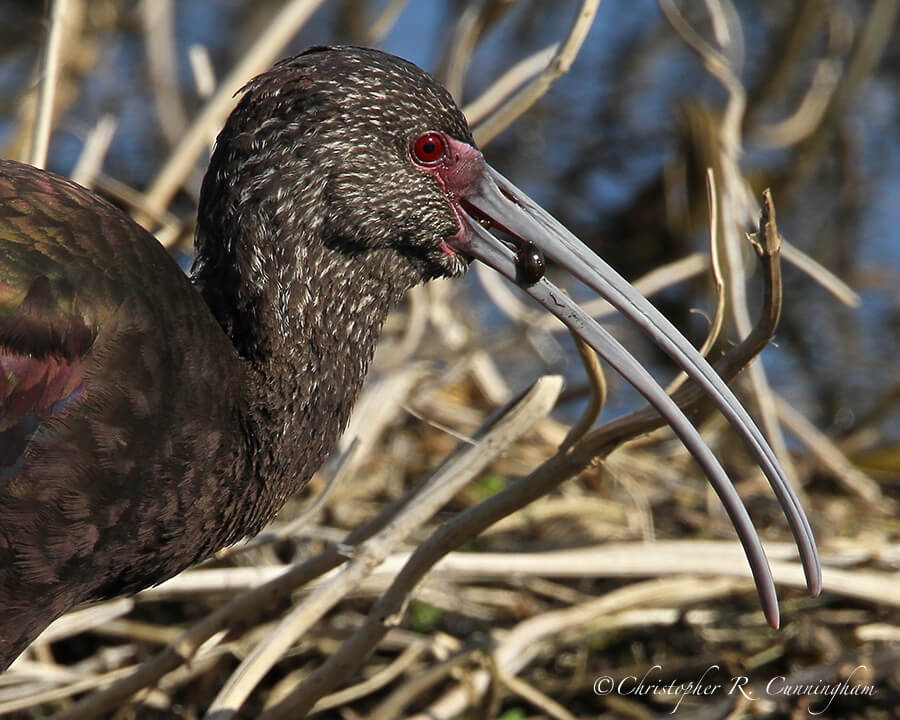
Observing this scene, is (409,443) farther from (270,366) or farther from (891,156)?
(891,156)

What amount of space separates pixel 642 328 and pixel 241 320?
69 centimetres

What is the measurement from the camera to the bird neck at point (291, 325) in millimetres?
2248

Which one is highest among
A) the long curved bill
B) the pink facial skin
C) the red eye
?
the red eye

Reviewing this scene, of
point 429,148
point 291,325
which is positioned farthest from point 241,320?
point 429,148

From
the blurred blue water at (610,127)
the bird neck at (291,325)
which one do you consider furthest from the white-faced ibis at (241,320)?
the blurred blue water at (610,127)

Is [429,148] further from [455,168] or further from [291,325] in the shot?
[291,325]

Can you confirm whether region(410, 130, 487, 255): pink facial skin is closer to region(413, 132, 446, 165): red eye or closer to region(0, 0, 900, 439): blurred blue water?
region(413, 132, 446, 165): red eye

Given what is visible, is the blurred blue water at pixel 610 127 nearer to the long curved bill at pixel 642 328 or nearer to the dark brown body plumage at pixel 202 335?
the long curved bill at pixel 642 328

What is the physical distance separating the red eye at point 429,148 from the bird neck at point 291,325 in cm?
17

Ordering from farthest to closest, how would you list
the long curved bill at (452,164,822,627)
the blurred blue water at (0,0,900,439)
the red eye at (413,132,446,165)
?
the blurred blue water at (0,0,900,439) < the red eye at (413,132,446,165) < the long curved bill at (452,164,822,627)

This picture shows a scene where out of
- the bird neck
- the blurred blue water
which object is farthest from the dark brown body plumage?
the blurred blue water

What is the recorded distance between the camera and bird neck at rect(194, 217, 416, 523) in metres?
2.25

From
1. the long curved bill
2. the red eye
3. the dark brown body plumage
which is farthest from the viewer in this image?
Answer: the red eye

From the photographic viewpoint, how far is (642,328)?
7.34 feet
